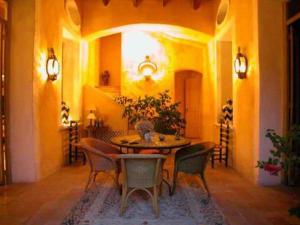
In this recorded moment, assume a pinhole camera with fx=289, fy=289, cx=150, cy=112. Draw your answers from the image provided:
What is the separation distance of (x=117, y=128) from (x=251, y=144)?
3.97 meters

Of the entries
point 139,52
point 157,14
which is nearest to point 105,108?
point 139,52

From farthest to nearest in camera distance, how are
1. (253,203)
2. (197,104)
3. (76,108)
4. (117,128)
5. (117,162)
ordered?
1. (197,104)
2. (117,128)
3. (76,108)
4. (117,162)
5. (253,203)

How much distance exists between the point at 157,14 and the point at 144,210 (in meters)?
5.02

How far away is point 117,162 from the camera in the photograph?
381cm

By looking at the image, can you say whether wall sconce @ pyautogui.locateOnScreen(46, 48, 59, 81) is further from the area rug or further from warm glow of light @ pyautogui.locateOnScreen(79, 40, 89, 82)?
the area rug

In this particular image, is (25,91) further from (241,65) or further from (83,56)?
(241,65)

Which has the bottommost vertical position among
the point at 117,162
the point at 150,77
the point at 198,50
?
the point at 117,162

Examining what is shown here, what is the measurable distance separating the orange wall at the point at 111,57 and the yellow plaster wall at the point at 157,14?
4196mm

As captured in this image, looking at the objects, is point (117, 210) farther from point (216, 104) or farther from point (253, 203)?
point (216, 104)

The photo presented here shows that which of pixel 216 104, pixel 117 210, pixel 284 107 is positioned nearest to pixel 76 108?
pixel 216 104

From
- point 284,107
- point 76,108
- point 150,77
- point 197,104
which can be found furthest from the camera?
point 197,104

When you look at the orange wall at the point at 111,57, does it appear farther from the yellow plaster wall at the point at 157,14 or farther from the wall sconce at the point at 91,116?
the yellow plaster wall at the point at 157,14

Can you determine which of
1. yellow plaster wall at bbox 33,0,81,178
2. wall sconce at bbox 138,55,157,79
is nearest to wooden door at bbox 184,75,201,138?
wall sconce at bbox 138,55,157,79

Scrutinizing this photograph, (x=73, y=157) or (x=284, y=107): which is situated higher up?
(x=284, y=107)
